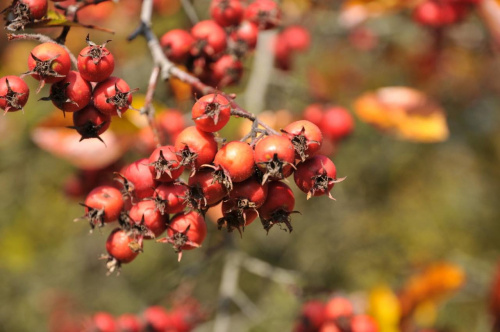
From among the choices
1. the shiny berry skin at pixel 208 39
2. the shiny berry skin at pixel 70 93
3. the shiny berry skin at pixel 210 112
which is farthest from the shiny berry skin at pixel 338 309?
the shiny berry skin at pixel 70 93

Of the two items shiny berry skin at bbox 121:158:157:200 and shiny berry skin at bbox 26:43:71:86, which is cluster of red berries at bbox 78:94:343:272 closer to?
shiny berry skin at bbox 121:158:157:200

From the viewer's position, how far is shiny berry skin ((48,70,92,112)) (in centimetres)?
102

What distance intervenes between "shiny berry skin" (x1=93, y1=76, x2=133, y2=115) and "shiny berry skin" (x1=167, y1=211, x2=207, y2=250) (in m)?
0.27

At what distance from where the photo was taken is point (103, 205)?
111 cm

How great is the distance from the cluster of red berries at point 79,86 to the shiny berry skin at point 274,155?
32 cm

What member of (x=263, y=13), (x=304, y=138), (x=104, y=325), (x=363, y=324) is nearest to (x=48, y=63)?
(x=304, y=138)

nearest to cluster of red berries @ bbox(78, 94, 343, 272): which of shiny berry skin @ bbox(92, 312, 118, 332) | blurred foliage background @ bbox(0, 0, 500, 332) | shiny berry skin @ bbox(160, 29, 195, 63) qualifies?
shiny berry skin @ bbox(160, 29, 195, 63)

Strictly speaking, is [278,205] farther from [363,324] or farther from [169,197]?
[363,324]

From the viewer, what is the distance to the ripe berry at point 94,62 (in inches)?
39.5

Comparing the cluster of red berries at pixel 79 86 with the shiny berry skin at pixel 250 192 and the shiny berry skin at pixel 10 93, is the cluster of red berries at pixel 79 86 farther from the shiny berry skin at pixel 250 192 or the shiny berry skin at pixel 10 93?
the shiny berry skin at pixel 250 192

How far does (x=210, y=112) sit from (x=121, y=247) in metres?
0.37

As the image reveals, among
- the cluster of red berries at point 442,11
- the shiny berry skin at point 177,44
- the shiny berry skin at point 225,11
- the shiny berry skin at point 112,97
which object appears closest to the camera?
the shiny berry skin at point 112,97

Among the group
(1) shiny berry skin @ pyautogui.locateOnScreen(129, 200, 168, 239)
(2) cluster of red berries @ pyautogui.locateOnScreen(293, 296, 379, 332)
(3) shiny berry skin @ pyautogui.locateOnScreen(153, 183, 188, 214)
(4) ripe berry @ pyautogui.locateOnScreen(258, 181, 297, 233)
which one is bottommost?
(2) cluster of red berries @ pyautogui.locateOnScreen(293, 296, 379, 332)

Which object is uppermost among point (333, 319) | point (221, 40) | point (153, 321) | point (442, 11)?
point (221, 40)
